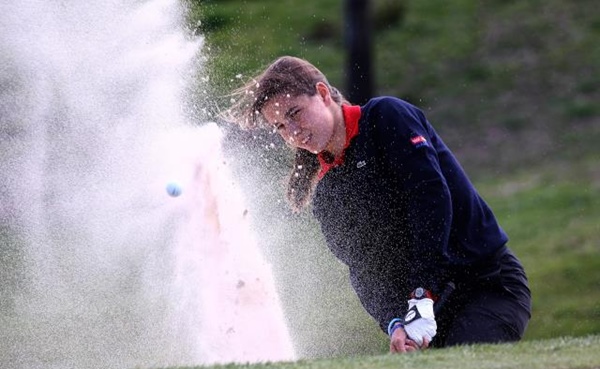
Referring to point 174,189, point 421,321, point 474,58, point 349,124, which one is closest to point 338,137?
point 349,124

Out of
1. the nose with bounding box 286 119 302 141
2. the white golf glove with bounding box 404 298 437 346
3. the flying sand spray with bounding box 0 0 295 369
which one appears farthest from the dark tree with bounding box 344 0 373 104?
the white golf glove with bounding box 404 298 437 346

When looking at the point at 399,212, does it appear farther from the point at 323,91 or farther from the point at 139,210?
the point at 139,210

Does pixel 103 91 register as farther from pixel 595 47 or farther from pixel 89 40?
pixel 595 47

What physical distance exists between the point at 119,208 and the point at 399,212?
9.09 feet

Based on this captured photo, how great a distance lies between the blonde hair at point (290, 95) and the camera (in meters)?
5.88

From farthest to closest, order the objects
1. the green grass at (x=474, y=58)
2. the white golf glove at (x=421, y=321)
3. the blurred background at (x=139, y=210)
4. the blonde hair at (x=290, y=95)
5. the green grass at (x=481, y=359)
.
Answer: the green grass at (x=474, y=58), the blurred background at (x=139, y=210), the blonde hair at (x=290, y=95), the white golf glove at (x=421, y=321), the green grass at (x=481, y=359)

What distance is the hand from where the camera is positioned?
18.3 ft

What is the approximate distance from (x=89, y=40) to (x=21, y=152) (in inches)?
88.5

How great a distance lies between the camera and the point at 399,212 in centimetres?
590

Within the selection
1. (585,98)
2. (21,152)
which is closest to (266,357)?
(21,152)

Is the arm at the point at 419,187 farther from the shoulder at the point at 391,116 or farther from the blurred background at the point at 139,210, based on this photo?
the blurred background at the point at 139,210

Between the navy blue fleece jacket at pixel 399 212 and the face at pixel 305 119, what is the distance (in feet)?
0.51

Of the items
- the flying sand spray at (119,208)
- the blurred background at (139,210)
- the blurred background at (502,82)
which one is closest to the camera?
the flying sand spray at (119,208)

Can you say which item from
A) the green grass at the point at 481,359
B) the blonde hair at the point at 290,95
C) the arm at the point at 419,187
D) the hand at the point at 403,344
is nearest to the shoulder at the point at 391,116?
the arm at the point at 419,187
